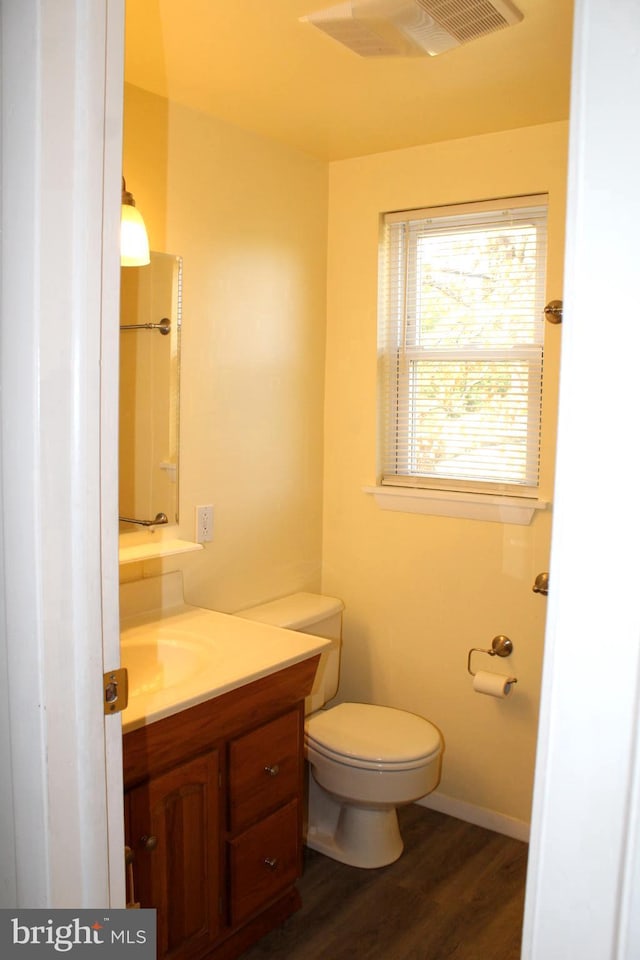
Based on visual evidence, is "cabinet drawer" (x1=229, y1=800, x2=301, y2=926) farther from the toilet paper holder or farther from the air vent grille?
the air vent grille

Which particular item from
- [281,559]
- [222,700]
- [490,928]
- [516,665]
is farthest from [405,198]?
[490,928]

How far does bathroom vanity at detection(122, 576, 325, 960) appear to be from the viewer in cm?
175

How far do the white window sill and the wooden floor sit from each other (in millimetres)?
1151

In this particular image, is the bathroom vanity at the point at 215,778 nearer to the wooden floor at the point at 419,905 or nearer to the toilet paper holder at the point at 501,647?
the wooden floor at the point at 419,905

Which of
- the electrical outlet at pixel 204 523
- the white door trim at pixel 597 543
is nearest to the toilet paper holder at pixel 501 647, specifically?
the electrical outlet at pixel 204 523

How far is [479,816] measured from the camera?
2.84 meters

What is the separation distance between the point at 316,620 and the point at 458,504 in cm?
66

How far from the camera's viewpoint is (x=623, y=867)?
2.40 ft

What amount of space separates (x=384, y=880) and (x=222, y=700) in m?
1.08

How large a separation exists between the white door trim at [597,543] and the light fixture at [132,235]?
4.98 feet

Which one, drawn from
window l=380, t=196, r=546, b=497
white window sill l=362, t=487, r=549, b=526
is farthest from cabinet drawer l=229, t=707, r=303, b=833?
window l=380, t=196, r=546, b=497

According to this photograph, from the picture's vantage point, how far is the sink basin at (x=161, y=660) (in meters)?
1.99

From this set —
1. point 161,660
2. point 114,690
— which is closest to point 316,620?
point 161,660

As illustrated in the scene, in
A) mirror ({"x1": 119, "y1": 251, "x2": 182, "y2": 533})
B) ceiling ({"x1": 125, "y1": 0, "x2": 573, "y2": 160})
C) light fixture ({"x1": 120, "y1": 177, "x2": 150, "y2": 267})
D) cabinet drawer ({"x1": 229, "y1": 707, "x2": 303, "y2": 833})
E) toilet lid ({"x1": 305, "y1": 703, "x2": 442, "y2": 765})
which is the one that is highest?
ceiling ({"x1": 125, "y1": 0, "x2": 573, "y2": 160})
